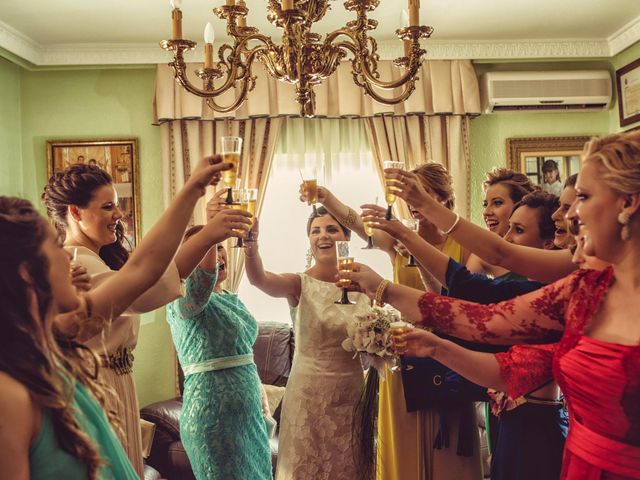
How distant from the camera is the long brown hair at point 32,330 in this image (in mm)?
1018

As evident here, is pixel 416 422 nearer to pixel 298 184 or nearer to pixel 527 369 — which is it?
pixel 527 369

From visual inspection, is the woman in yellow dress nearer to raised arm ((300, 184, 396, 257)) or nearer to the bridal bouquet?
raised arm ((300, 184, 396, 257))

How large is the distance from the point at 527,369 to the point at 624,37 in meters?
4.20

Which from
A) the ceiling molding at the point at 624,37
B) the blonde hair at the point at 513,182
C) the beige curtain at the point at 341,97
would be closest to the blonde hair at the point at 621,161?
the blonde hair at the point at 513,182

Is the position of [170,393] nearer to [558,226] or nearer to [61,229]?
[61,229]

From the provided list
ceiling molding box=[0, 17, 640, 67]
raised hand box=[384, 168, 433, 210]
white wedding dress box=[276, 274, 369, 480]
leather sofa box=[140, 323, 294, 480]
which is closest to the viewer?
raised hand box=[384, 168, 433, 210]

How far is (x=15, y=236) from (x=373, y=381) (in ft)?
7.17

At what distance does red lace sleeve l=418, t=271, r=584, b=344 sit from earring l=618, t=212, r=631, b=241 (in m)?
0.20

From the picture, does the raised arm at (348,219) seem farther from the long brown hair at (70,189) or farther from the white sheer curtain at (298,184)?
the white sheer curtain at (298,184)

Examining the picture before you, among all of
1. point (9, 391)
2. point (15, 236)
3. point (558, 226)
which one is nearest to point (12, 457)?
point (9, 391)

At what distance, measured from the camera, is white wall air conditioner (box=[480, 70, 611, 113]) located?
5.39 meters

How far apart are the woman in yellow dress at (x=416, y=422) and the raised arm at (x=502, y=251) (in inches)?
20.8

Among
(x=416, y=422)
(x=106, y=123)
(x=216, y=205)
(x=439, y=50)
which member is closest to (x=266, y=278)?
(x=216, y=205)

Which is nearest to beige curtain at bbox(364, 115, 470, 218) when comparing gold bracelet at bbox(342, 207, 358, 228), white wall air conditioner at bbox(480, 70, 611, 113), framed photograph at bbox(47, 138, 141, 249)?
white wall air conditioner at bbox(480, 70, 611, 113)
